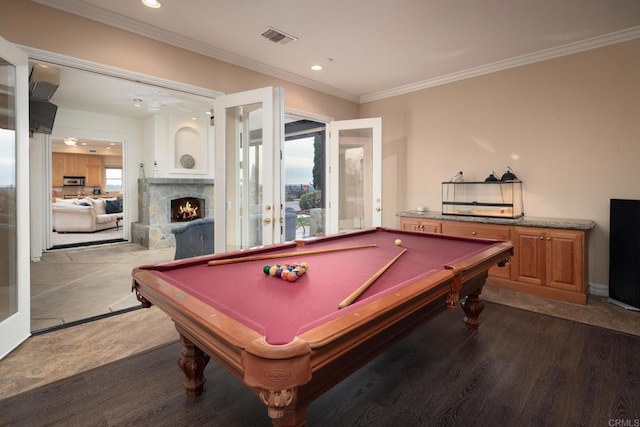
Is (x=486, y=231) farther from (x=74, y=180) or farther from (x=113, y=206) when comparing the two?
(x=74, y=180)

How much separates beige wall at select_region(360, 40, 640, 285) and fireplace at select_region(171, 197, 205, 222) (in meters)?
4.71

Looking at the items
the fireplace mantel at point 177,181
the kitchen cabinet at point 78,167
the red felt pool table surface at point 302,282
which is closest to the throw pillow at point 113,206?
the kitchen cabinet at point 78,167

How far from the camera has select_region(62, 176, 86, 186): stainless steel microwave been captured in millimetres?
10648

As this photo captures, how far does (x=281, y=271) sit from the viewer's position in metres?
1.58

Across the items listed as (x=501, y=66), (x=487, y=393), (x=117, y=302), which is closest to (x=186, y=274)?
(x=487, y=393)

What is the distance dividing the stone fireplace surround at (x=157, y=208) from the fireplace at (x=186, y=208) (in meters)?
0.31

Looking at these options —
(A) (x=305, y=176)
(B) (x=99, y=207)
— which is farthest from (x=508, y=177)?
(B) (x=99, y=207)

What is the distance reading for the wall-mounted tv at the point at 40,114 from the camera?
4.64m

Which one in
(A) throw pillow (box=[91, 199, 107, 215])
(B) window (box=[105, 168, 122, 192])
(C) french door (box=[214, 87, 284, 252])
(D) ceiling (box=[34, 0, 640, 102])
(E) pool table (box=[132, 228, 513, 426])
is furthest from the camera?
(B) window (box=[105, 168, 122, 192])

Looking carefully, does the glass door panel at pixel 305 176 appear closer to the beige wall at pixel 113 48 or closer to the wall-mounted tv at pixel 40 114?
the beige wall at pixel 113 48

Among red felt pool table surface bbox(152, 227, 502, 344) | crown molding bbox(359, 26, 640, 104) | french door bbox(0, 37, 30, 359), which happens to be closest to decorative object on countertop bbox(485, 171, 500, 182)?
crown molding bbox(359, 26, 640, 104)

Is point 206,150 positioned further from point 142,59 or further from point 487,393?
point 487,393

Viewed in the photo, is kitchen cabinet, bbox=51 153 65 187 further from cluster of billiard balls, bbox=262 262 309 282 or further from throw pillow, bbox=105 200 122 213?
cluster of billiard balls, bbox=262 262 309 282

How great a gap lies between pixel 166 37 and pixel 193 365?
9.69 ft
